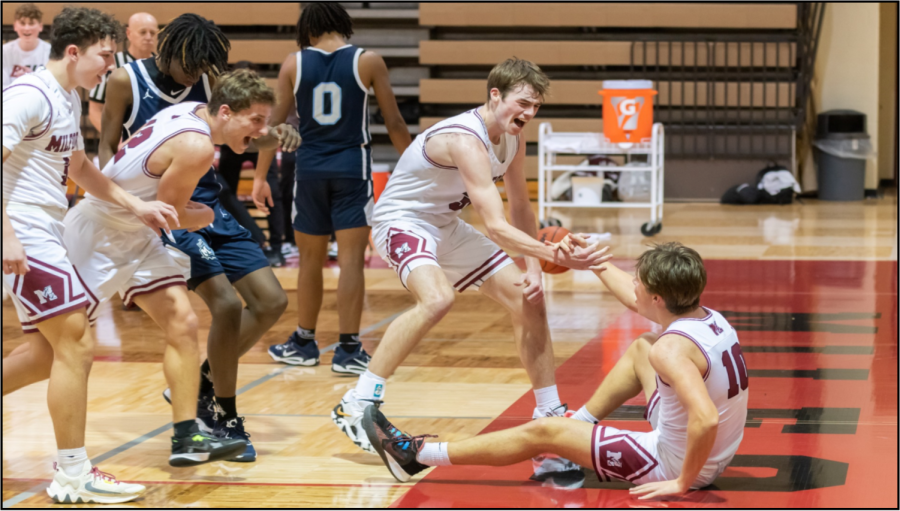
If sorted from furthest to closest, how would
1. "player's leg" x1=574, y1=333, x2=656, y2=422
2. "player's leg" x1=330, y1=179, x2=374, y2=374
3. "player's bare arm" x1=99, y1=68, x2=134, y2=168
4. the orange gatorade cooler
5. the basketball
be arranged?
the orange gatorade cooler → "player's leg" x1=330, y1=179, x2=374, y2=374 → "player's bare arm" x1=99, y1=68, x2=134, y2=168 → the basketball → "player's leg" x1=574, y1=333, x2=656, y2=422

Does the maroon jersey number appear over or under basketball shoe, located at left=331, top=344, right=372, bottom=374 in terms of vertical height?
over

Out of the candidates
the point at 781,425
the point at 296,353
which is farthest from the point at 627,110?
the point at 781,425

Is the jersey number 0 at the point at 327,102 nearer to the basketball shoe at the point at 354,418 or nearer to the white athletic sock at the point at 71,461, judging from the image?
the basketball shoe at the point at 354,418

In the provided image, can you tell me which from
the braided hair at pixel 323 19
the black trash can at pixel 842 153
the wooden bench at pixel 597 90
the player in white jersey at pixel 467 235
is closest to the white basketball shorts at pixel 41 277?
the player in white jersey at pixel 467 235

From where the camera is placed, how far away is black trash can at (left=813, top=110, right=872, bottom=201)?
470 inches

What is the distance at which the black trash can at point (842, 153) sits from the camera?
1195cm

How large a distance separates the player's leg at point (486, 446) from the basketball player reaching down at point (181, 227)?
460 mm

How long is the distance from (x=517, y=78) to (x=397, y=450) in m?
1.23

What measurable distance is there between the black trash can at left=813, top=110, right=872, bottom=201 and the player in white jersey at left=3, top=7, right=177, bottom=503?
413 inches

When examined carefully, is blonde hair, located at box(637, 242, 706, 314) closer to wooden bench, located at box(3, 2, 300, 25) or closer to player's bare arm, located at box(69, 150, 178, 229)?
player's bare arm, located at box(69, 150, 178, 229)

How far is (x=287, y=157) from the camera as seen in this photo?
804 centimetres

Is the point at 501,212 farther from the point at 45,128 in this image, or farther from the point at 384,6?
the point at 384,6

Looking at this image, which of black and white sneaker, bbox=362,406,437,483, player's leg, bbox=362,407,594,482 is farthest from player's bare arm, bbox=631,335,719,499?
black and white sneaker, bbox=362,406,437,483

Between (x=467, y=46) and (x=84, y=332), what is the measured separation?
1028 centimetres
